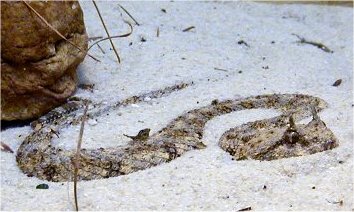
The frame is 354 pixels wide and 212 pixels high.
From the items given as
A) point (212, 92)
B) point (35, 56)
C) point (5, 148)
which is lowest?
point (212, 92)

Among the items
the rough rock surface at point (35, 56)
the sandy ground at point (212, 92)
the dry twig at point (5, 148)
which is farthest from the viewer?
the rough rock surface at point (35, 56)

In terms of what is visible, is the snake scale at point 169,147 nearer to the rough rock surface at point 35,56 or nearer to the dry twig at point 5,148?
the dry twig at point 5,148

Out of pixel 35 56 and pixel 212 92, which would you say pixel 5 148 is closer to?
pixel 35 56

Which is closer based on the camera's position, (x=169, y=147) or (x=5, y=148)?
(x=169, y=147)

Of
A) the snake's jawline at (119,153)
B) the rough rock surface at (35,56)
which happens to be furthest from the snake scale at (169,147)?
the rough rock surface at (35,56)

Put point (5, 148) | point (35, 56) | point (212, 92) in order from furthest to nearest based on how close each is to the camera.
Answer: point (212, 92) < point (35, 56) < point (5, 148)

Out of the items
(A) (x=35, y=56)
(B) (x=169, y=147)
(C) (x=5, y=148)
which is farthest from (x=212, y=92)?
(C) (x=5, y=148)
